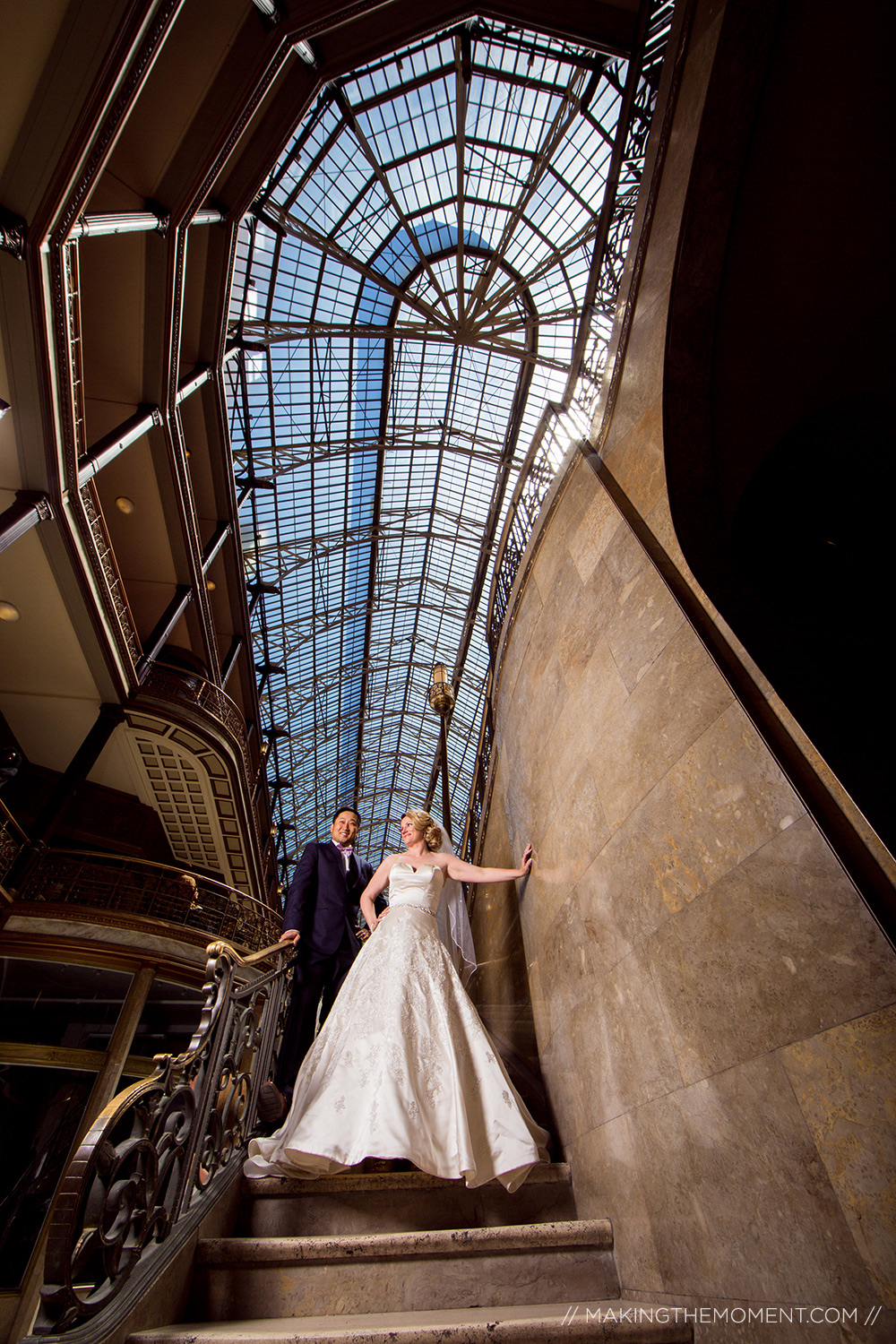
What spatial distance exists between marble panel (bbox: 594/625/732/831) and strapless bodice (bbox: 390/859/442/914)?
5.07 feet

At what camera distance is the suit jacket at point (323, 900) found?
4320 millimetres

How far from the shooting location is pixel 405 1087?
2.75 meters

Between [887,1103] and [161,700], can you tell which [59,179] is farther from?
[887,1103]

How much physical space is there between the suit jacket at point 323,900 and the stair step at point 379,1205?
153 cm

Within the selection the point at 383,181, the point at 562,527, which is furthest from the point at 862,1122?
the point at 383,181

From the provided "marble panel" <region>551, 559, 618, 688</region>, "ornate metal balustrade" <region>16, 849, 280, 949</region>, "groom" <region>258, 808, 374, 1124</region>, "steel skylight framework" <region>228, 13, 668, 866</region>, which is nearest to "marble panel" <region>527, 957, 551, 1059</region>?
"groom" <region>258, 808, 374, 1124</region>

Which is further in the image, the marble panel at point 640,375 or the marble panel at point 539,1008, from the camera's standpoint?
the marble panel at point 539,1008

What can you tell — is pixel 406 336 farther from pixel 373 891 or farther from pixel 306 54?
pixel 373 891

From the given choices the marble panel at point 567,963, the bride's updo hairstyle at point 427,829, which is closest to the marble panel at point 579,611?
the marble panel at point 567,963

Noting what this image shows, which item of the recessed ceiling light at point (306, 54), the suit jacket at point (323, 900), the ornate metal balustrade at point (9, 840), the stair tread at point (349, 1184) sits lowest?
the stair tread at point (349, 1184)

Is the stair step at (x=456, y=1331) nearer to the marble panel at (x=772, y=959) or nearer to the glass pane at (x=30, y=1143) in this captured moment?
the marble panel at (x=772, y=959)

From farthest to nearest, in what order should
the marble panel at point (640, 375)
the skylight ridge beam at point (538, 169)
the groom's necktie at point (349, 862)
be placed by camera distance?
the skylight ridge beam at point (538, 169) → the groom's necktie at point (349, 862) → the marble panel at point (640, 375)

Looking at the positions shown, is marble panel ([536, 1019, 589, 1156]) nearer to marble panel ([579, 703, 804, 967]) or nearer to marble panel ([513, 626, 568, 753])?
marble panel ([579, 703, 804, 967])

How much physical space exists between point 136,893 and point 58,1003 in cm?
290
